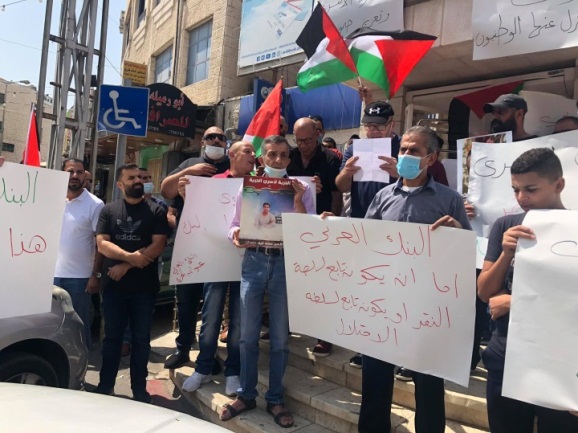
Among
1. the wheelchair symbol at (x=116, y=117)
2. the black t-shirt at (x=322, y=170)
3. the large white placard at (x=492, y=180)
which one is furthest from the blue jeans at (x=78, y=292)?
the large white placard at (x=492, y=180)

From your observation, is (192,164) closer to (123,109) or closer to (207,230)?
(207,230)

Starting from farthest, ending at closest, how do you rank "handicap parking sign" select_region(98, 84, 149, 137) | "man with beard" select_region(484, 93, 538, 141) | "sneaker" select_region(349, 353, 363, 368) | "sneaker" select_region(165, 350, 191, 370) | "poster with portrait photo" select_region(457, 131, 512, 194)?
1. "handicap parking sign" select_region(98, 84, 149, 137)
2. "sneaker" select_region(165, 350, 191, 370)
3. "sneaker" select_region(349, 353, 363, 368)
4. "man with beard" select_region(484, 93, 538, 141)
5. "poster with portrait photo" select_region(457, 131, 512, 194)

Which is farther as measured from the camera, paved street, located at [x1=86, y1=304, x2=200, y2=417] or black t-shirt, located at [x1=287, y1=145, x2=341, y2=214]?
paved street, located at [x1=86, y1=304, x2=200, y2=417]

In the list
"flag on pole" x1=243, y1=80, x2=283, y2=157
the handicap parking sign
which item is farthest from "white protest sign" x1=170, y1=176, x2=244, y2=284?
the handicap parking sign

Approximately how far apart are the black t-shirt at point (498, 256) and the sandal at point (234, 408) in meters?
1.97

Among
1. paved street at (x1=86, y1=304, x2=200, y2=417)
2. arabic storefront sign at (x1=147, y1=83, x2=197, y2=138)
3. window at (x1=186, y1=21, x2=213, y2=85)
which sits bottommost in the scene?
paved street at (x1=86, y1=304, x2=200, y2=417)

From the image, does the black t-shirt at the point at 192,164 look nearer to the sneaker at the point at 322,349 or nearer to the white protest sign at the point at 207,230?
the white protest sign at the point at 207,230

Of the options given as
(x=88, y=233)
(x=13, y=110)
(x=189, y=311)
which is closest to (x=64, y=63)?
(x=88, y=233)

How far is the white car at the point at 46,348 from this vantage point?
9.48 feet

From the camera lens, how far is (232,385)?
3715mm

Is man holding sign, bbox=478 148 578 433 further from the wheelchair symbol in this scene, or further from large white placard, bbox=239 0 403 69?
large white placard, bbox=239 0 403 69

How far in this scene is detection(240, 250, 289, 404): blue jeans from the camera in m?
3.25

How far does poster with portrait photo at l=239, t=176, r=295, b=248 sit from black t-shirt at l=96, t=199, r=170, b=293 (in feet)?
3.00

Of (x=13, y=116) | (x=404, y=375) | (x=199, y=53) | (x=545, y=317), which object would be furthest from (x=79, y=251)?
(x=13, y=116)
